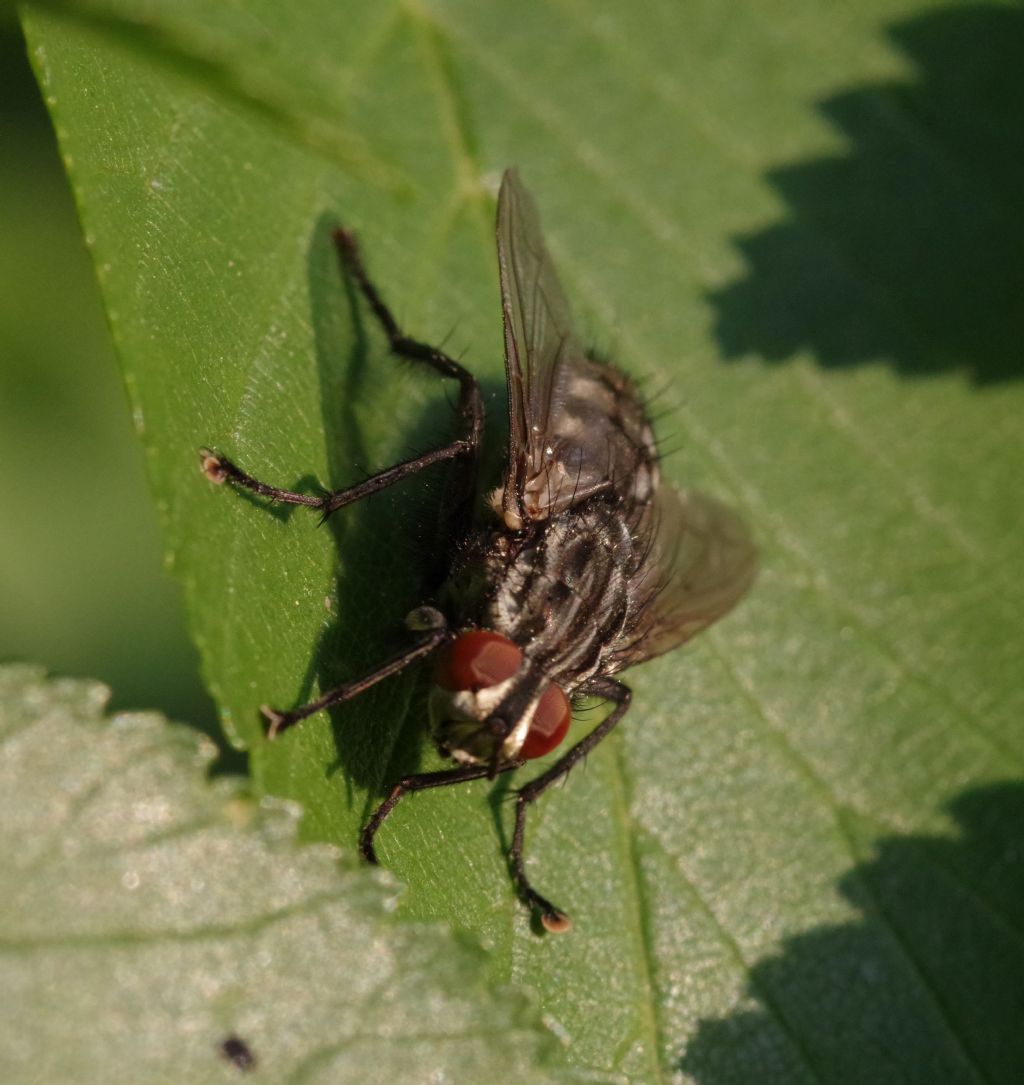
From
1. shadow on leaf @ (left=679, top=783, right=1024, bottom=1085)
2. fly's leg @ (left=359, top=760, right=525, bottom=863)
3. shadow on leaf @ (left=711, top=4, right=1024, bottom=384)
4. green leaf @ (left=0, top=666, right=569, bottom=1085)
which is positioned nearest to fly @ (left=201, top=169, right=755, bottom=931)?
fly's leg @ (left=359, top=760, right=525, bottom=863)

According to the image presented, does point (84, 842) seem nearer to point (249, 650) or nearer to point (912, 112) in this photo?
point (249, 650)

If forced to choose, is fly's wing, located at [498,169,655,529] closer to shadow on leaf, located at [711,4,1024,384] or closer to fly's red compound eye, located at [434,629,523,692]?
fly's red compound eye, located at [434,629,523,692]

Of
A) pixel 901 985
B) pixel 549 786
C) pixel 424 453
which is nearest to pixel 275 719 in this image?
pixel 549 786

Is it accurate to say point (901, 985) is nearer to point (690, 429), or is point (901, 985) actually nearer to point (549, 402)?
point (690, 429)

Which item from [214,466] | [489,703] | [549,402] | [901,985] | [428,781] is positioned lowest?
[428,781]

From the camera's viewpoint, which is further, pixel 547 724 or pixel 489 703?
pixel 547 724

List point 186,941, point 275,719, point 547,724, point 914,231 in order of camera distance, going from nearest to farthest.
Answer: point 186,941 → point 275,719 → point 547,724 → point 914,231

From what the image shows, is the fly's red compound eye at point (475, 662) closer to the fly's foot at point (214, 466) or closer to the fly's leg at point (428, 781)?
the fly's leg at point (428, 781)
